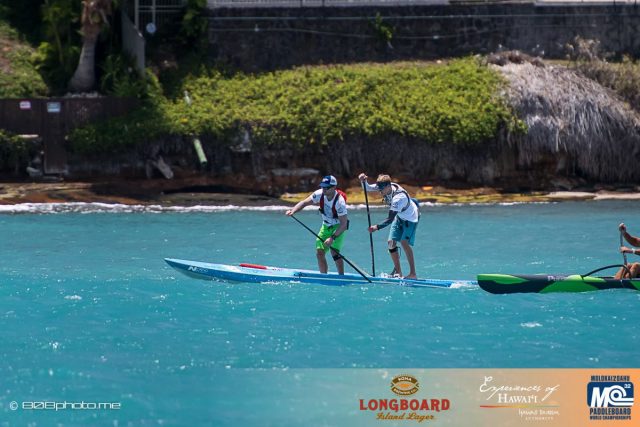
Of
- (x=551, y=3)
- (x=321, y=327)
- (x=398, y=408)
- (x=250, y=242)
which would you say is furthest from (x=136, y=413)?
(x=551, y=3)

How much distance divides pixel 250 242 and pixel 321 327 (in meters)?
8.73

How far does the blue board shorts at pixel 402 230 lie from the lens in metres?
17.8

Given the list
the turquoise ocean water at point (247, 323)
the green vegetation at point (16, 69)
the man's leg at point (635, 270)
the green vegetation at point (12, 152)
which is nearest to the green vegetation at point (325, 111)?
the green vegetation at point (12, 152)

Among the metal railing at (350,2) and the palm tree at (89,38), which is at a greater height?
the metal railing at (350,2)

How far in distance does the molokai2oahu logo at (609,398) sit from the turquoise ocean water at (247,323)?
1214 mm

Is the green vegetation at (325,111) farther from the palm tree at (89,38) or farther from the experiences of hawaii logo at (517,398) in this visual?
the experiences of hawaii logo at (517,398)

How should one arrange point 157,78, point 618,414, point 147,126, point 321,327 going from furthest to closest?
point 157,78, point 147,126, point 321,327, point 618,414

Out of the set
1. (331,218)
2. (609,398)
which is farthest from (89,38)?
(609,398)

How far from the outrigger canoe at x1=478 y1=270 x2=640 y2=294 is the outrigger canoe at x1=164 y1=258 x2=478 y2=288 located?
0.57 m

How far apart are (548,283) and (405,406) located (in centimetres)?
631

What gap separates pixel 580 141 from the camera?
103ft

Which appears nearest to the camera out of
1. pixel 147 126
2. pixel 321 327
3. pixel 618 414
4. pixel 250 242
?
pixel 618 414

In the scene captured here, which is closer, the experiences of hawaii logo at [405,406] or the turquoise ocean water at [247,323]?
the experiences of hawaii logo at [405,406]

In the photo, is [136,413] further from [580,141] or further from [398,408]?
[580,141]
